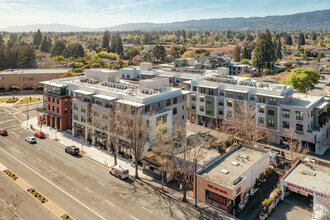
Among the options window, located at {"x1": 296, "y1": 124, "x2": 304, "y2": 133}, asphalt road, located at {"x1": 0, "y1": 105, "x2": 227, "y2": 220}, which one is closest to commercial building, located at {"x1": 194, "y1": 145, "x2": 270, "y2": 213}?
asphalt road, located at {"x1": 0, "y1": 105, "x2": 227, "y2": 220}

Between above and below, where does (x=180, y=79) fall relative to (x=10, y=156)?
above

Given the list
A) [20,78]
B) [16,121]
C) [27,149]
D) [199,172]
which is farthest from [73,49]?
[199,172]

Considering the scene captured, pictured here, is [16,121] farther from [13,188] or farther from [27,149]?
[13,188]

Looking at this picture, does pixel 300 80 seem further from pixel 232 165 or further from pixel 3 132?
pixel 3 132

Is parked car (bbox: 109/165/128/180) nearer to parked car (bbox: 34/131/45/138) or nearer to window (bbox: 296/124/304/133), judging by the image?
parked car (bbox: 34/131/45/138)

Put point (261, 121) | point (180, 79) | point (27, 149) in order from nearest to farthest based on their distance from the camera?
point (27, 149) → point (261, 121) → point (180, 79)

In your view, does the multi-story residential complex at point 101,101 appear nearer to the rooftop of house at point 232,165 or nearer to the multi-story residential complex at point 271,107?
the multi-story residential complex at point 271,107
